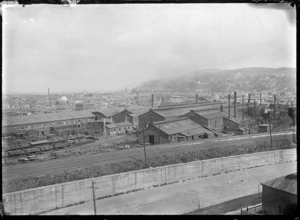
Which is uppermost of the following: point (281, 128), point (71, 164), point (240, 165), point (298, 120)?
point (298, 120)

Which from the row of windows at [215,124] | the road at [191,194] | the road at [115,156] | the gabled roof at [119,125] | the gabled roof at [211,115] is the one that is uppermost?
the gabled roof at [211,115]

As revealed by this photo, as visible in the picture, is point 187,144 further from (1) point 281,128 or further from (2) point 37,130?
(2) point 37,130

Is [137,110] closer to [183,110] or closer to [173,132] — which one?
[183,110]

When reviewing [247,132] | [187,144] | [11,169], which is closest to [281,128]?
[247,132]

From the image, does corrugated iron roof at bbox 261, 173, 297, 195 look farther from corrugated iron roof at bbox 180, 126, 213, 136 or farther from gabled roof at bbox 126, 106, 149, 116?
corrugated iron roof at bbox 180, 126, 213, 136

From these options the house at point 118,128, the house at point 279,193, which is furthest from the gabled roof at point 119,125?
the house at point 279,193

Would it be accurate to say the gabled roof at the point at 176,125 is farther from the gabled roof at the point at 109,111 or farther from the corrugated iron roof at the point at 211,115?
the gabled roof at the point at 109,111

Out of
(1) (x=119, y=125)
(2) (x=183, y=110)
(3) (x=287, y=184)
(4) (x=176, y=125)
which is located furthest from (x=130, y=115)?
(3) (x=287, y=184)
